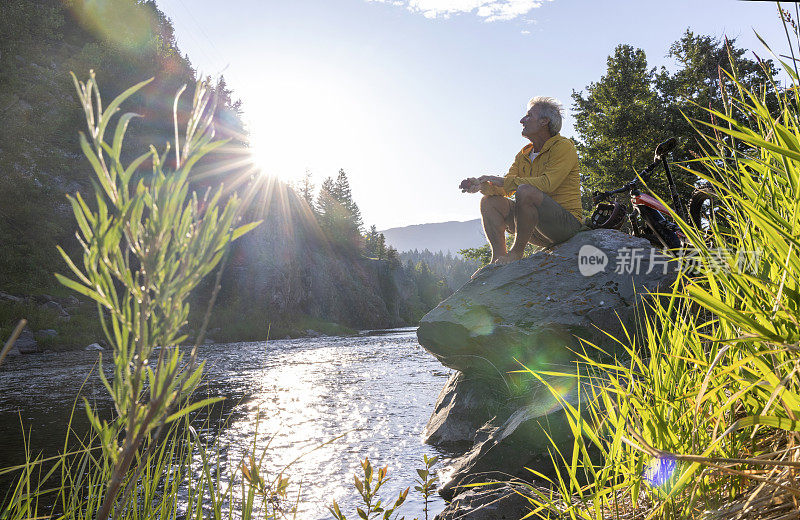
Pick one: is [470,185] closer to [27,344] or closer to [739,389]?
[739,389]

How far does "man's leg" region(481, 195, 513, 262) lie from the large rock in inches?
14.2

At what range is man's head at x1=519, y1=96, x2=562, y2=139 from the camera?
539 centimetres

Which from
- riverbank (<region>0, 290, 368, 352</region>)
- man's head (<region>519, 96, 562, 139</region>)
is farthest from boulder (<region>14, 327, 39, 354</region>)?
man's head (<region>519, 96, 562, 139</region>)

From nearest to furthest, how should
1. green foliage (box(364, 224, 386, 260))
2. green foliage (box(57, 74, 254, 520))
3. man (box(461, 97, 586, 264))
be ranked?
1. green foliage (box(57, 74, 254, 520))
2. man (box(461, 97, 586, 264))
3. green foliage (box(364, 224, 386, 260))

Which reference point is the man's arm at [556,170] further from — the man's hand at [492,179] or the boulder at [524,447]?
the boulder at [524,447]

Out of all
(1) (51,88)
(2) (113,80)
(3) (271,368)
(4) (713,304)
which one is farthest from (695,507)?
(2) (113,80)

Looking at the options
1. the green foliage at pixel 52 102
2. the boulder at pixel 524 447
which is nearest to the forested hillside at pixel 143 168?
the green foliage at pixel 52 102

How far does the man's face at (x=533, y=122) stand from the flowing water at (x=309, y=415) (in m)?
3.66

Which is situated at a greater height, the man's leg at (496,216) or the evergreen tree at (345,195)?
the evergreen tree at (345,195)

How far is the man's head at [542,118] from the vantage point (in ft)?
17.7

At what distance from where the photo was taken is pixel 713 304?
105 centimetres

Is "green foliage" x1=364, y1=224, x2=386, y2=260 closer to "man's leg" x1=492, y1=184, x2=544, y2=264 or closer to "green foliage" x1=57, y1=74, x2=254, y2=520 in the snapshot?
"man's leg" x1=492, y1=184, x2=544, y2=264

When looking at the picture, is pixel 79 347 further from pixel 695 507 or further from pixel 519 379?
pixel 695 507

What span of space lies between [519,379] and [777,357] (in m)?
4.23
